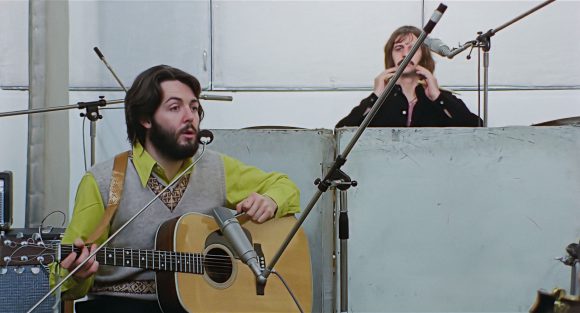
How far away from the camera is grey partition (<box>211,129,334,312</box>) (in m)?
3.33

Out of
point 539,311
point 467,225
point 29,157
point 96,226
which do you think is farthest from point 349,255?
point 29,157

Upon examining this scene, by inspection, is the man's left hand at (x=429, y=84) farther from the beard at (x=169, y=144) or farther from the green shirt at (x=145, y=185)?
the beard at (x=169, y=144)

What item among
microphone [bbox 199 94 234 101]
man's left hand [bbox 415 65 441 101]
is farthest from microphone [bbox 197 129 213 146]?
man's left hand [bbox 415 65 441 101]

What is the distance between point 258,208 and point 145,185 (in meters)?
0.43

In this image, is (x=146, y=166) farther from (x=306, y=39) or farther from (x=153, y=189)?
(x=306, y=39)

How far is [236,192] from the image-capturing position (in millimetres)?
3334

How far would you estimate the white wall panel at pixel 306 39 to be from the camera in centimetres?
396

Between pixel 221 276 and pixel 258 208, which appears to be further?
pixel 258 208

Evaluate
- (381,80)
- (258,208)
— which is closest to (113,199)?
(258,208)

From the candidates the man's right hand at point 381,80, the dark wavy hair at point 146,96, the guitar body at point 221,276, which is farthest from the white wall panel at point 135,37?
the guitar body at point 221,276

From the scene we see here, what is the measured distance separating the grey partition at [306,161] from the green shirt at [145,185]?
4 cm

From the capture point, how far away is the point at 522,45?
3998 mm

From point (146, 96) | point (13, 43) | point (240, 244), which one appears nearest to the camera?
point (240, 244)

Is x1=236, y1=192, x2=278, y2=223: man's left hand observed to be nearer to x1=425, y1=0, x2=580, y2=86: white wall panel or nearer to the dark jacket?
the dark jacket
